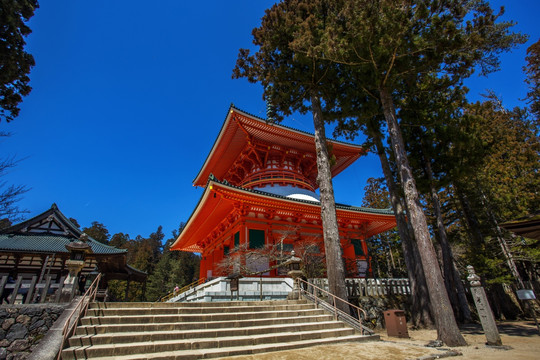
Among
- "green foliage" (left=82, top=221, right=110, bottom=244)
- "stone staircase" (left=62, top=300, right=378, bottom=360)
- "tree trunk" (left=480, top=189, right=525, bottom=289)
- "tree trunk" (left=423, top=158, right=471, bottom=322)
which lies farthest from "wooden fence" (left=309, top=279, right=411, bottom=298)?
"green foliage" (left=82, top=221, right=110, bottom=244)

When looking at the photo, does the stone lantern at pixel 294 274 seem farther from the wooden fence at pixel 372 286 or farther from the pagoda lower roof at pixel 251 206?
the pagoda lower roof at pixel 251 206

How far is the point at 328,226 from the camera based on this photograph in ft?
27.2

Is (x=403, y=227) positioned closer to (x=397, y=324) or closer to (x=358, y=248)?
(x=397, y=324)

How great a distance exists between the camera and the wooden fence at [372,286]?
9.71 meters

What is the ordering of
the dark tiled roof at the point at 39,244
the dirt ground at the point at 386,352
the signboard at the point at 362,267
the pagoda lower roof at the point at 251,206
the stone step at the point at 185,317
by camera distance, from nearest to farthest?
the dirt ground at the point at 386,352, the stone step at the point at 185,317, the pagoda lower roof at the point at 251,206, the dark tiled roof at the point at 39,244, the signboard at the point at 362,267

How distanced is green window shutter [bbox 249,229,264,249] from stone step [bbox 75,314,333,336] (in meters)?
6.37

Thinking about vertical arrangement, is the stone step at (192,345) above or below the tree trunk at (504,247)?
below

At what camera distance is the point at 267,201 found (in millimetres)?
12055

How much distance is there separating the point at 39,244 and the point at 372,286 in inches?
692

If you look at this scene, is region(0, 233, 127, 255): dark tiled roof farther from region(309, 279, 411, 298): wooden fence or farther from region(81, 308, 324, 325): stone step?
region(309, 279, 411, 298): wooden fence

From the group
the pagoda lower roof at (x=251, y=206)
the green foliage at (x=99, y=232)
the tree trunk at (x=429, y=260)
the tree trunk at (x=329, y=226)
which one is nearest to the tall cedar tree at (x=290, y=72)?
the tree trunk at (x=329, y=226)

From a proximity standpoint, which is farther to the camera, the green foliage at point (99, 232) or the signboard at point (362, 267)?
the green foliage at point (99, 232)

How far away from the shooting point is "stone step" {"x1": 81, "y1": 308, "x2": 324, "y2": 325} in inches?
192

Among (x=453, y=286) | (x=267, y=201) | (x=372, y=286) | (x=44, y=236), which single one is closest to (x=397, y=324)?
(x=372, y=286)
